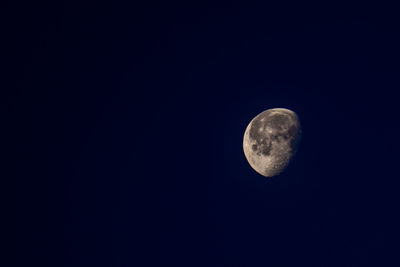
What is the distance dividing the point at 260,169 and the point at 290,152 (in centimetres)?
259

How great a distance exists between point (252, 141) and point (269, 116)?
218cm

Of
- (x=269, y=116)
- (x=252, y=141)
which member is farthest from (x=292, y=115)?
(x=252, y=141)

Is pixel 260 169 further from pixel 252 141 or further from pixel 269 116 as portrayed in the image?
pixel 269 116

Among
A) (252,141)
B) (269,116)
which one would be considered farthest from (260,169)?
(269,116)

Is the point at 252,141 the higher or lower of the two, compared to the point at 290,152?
higher

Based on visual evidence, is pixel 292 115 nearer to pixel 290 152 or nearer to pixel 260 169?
pixel 290 152

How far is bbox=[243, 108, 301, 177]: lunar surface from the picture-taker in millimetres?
20938

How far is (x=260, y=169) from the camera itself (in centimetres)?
2236

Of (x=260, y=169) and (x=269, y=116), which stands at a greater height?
(x=269, y=116)

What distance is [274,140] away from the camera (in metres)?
20.9

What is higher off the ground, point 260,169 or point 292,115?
point 292,115

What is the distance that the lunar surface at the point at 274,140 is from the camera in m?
20.9

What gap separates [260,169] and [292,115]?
4557 millimetres

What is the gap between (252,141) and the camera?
22.2m
